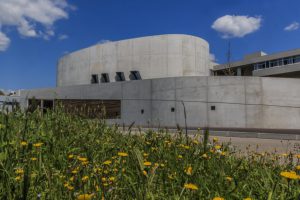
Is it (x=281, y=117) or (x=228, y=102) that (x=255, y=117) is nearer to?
(x=281, y=117)

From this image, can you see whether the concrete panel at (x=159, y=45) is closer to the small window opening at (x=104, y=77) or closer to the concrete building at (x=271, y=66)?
the small window opening at (x=104, y=77)

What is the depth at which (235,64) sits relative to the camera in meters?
53.1

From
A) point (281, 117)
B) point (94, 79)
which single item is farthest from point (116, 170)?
point (94, 79)

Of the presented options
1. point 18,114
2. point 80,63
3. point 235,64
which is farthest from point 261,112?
point 235,64

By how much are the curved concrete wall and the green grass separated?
31135 mm

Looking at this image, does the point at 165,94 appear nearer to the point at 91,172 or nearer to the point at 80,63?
the point at 80,63

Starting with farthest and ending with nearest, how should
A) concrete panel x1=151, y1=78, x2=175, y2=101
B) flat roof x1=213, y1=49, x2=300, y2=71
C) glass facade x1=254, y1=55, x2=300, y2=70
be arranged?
glass facade x1=254, y1=55, x2=300, y2=70
flat roof x1=213, y1=49, x2=300, y2=71
concrete panel x1=151, y1=78, x2=175, y2=101

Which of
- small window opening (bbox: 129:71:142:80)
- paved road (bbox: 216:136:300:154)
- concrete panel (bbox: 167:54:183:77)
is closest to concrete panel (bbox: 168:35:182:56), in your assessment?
concrete panel (bbox: 167:54:183:77)

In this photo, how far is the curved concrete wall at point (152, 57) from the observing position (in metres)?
36.2

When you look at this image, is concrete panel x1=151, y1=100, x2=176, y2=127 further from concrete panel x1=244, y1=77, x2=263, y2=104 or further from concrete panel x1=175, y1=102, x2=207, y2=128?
concrete panel x1=244, y1=77, x2=263, y2=104

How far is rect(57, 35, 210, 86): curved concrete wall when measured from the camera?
119ft

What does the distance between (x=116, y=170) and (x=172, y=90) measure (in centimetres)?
2270

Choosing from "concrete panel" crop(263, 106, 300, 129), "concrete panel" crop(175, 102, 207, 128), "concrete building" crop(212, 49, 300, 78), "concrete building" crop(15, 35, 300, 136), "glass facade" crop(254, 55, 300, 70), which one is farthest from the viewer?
"glass facade" crop(254, 55, 300, 70)

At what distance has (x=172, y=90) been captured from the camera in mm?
25281
